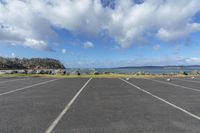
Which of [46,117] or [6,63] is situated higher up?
[6,63]

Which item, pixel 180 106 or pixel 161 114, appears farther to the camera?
pixel 180 106

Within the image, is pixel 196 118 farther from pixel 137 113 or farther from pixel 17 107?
pixel 17 107

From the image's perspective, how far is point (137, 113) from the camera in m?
8.12

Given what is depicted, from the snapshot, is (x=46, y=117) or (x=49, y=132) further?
(x=46, y=117)

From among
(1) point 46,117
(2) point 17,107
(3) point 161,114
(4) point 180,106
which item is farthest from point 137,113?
(2) point 17,107

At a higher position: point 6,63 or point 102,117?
point 6,63

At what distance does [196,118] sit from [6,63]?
597 feet

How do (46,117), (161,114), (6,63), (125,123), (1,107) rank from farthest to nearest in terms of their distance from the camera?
(6,63) → (1,107) → (161,114) → (46,117) → (125,123)

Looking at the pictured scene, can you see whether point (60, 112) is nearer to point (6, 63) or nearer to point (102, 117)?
point (102, 117)

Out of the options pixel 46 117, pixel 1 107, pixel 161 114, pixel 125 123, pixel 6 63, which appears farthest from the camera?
pixel 6 63

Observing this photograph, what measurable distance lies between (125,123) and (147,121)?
73 cm

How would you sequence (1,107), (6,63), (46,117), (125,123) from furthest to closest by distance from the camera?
1. (6,63)
2. (1,107)
3. (46,117)
4. (125,123)

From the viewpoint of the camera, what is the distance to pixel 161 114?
26.2ft

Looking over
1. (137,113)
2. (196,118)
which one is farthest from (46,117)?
(196,118)
